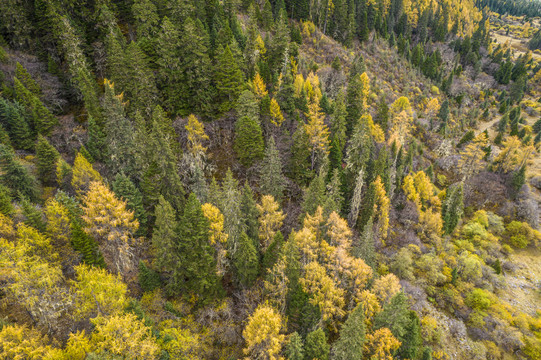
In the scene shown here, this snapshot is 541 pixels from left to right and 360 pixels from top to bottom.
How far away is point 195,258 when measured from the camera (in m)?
35.9

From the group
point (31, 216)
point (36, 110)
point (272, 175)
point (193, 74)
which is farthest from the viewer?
point (193, 74)

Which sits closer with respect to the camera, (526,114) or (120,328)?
(120,328)

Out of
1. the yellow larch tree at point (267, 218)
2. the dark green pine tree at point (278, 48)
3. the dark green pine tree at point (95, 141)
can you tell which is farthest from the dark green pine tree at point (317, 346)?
the dark green pine tree at point (278, 48)

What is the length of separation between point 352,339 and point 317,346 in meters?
4.16

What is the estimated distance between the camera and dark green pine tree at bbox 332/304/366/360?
29.8 meters

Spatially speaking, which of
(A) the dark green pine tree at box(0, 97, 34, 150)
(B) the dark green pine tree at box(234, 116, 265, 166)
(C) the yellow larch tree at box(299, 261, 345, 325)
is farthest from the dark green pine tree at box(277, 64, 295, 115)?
(A) the dark green pine tree at box(0, 97, 34, 150)

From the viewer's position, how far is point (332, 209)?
41.3m

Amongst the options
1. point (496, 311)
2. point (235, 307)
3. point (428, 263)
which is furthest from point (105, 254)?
point (496, 311)

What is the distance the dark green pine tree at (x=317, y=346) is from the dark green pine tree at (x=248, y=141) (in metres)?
29.3

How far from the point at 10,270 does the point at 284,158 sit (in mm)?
40700

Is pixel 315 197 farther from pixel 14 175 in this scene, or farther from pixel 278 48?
pixel 14 175

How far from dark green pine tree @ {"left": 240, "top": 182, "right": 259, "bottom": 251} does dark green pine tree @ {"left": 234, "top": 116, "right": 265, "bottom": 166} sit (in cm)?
1021

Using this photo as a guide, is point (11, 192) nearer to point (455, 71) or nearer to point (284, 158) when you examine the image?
point (284, 158)

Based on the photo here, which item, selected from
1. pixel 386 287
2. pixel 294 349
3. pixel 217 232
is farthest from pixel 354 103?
pixel 294 349
